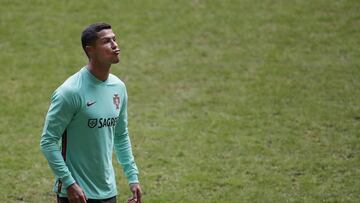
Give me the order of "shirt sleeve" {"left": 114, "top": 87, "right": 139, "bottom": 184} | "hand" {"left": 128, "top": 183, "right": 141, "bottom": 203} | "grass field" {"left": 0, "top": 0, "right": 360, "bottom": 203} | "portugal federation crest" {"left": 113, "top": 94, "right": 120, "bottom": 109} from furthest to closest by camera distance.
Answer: "grass field" {"left": 0, "top": 0, "right": 360, "bottom": 203}, "shirt sleeve" {"left": 114, "top": 87, "right": 139, "bottom": 184}, "hand" {"left": 128, "top": 183, "right": 141, "bottom": 203}, "portugal federation crest" {"left": 113, "top": 94, "right": 120, "bottom": 109}

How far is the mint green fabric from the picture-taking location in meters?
4.96

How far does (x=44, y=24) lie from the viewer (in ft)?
46.0

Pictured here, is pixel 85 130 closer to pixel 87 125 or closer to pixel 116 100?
pixel 87 125

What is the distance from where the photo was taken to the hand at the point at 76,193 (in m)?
4.91

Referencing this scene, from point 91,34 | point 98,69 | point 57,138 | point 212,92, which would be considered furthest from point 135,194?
point 212,92

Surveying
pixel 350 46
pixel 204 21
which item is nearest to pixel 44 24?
pixel 204 21

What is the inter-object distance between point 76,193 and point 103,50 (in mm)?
1151

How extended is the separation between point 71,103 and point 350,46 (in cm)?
950

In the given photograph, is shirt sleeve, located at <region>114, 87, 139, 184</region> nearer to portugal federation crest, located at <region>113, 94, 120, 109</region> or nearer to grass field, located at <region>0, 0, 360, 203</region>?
portugal federation crest, located at <region>113, 94, 120, 109</region>

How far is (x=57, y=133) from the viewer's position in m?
5.00

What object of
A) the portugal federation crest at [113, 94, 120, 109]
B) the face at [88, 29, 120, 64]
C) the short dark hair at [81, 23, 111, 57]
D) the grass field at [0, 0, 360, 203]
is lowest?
the grass field at [0, 0, 360, 203]

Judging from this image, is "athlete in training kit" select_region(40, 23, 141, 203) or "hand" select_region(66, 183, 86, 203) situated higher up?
"athlete in training kit" select_region(40, 23, 141, 203)

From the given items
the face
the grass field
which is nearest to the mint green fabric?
the face

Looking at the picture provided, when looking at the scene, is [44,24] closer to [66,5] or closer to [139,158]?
[66,5]
